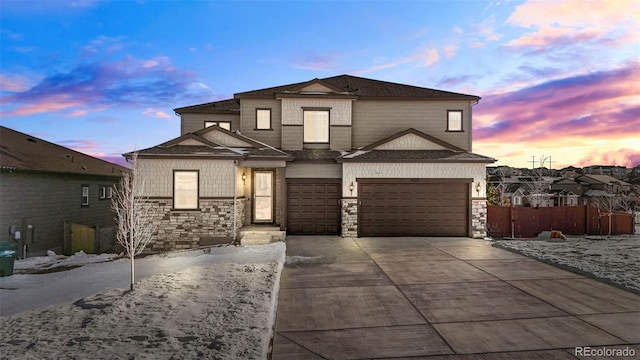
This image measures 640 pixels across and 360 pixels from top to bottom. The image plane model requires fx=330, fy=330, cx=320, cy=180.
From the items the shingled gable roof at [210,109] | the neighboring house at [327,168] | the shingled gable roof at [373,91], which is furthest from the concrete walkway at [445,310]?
the shingled gable roof at [210,109]

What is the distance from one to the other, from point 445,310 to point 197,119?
53.7 ft

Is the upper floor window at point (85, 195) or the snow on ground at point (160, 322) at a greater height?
the upper floor window at point (85, 195)

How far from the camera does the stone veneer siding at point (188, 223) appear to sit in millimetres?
12578

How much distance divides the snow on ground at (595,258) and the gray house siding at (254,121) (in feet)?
34.1

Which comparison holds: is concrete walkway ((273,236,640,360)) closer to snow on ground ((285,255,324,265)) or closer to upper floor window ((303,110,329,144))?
snow on ground ((285,255,324,265))

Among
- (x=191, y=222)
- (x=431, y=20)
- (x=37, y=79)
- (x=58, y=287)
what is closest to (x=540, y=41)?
(x=431, y=20)

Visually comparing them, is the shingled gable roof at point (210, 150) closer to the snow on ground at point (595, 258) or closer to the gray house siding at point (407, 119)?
the gray house siding at point (407, 119)

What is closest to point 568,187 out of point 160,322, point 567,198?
point 567,198

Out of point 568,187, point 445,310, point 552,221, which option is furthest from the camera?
point 568,187

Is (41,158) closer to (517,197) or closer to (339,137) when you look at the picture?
(339,137)

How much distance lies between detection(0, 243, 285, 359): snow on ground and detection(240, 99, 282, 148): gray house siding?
29.4ft

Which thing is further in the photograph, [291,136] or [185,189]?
[291,136]

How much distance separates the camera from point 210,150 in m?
13.0

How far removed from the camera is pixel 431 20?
42.4 feet
